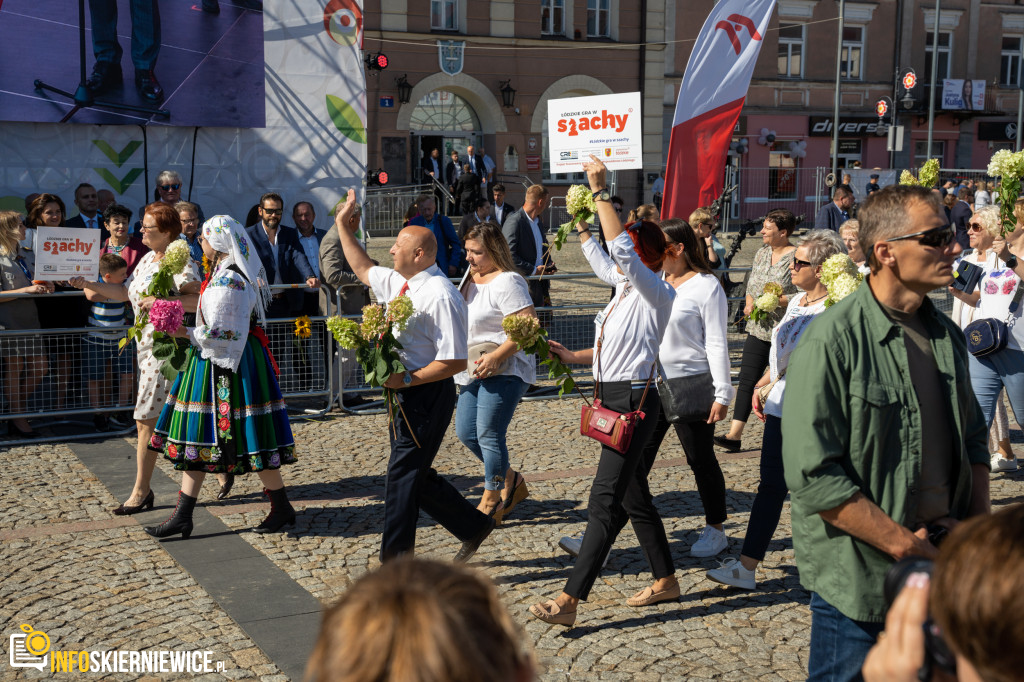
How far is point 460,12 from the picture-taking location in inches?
1163

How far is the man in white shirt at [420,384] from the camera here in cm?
504

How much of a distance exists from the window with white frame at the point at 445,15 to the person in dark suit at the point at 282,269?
68.2 feet

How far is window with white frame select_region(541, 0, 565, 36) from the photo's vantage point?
30984 millimetres

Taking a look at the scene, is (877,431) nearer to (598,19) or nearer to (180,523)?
(180,523)

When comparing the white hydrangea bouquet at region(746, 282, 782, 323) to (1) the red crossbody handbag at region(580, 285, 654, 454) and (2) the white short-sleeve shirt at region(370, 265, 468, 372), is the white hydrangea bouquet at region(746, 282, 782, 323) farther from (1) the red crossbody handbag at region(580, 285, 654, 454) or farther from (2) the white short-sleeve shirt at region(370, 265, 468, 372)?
(2) the white short-sleeve shirt at region(370, 265, 468, 372)

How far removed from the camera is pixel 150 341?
6715 millimetres

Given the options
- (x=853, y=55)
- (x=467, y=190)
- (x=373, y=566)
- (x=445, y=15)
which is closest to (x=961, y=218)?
(x=467, y=190)

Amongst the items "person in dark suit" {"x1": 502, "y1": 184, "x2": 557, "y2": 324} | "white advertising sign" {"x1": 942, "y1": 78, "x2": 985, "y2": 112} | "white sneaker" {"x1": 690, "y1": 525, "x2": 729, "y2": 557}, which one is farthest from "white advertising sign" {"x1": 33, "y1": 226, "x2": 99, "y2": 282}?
"white advertising sign" {"x1": 942, "y1": 78, "x2": 985, "y2": 112}

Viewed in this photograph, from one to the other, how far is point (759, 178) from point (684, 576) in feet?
97.6

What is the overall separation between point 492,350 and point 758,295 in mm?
2925

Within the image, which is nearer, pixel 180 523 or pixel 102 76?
pixel 180 523

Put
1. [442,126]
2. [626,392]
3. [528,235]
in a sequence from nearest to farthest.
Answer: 1. [626,392]
2. [528,235]
3. [442,126]

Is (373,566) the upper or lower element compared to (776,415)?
lower

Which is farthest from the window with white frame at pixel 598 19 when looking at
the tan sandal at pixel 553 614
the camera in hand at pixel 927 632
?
the camera in hand at pixel 927 632
